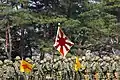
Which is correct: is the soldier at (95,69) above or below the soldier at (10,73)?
below

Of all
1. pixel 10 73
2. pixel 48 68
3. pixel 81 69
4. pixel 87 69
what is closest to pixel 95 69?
pixel 87 69

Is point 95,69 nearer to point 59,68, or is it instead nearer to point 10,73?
point 59,68

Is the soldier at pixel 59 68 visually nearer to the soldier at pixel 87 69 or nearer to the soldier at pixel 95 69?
the soldier at pixel 87 69

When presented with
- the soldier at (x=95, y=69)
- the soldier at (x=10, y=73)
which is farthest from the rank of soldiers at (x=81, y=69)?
the soldier at (x=10, y=73)

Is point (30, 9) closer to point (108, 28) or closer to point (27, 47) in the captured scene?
point (27, 47)

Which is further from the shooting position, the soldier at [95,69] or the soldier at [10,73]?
the soldier at [95,69]

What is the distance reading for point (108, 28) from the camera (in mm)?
21391

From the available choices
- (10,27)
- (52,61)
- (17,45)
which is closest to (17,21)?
(10,27)

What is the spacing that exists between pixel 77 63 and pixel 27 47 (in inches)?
449

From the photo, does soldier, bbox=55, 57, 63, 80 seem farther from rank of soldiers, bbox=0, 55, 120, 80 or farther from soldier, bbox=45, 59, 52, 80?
soldier, bbox=45, 59, 52, 80

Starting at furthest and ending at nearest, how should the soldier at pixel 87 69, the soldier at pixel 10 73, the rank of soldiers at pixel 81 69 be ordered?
the soldier at pixel 87 69
the rank of soldiers at pixel 81 69
the soldier at pixel 10 73

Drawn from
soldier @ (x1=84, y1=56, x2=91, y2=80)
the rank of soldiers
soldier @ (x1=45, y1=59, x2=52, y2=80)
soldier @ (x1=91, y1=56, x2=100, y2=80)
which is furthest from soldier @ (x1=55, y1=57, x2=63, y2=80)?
soldier @ (x1=91, y1=56, x2=100, y2=80)

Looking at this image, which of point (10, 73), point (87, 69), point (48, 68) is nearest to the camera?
point (10, 73)

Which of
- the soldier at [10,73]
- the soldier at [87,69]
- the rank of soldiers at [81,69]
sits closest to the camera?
the soldier at [10,73]
